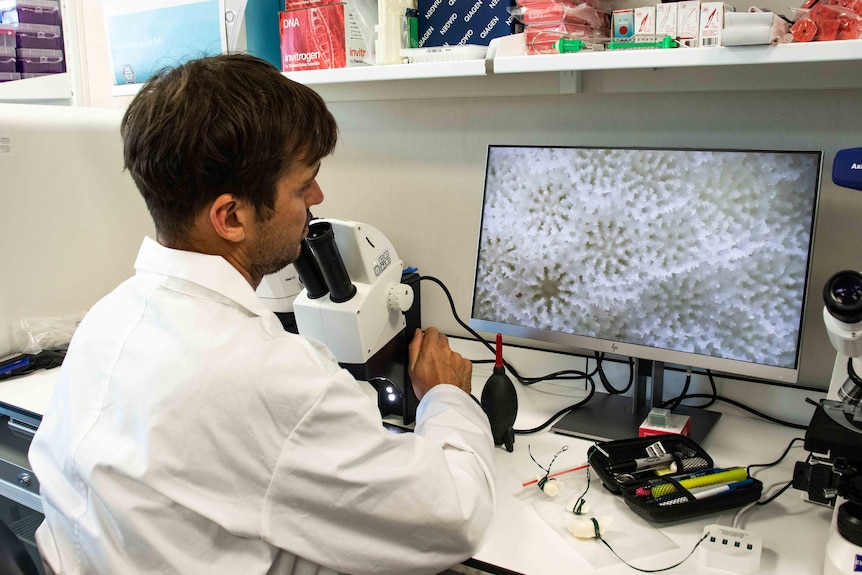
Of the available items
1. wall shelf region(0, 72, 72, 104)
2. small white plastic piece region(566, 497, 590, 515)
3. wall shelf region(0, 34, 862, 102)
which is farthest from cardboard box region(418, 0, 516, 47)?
wall shelf region(0, 72, 72, 104)

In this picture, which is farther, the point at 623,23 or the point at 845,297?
the point at 623,23

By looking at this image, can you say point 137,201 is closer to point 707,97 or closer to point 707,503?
point 707,97

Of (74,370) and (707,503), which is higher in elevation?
(74,370)

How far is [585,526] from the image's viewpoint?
1039 mm

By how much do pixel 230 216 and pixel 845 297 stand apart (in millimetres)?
808

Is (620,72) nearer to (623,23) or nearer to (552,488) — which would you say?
(623,23)

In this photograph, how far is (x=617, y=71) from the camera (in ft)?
4.81

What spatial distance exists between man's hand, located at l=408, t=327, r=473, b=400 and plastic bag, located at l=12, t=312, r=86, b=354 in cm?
99

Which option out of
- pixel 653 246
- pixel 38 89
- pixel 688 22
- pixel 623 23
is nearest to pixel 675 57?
pixel 688 22

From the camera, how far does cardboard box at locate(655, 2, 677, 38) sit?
123 cm

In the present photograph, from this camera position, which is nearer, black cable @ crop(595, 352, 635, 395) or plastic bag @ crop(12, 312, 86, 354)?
black cable @ crop(595, 352, 635, 395)

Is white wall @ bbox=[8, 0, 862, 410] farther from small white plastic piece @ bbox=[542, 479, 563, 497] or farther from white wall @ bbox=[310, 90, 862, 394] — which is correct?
small white plastic piece @ bbox=[542, 479, 563, 497]

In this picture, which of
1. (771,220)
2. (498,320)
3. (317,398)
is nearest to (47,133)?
(498,320)

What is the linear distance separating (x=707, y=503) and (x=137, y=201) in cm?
154
